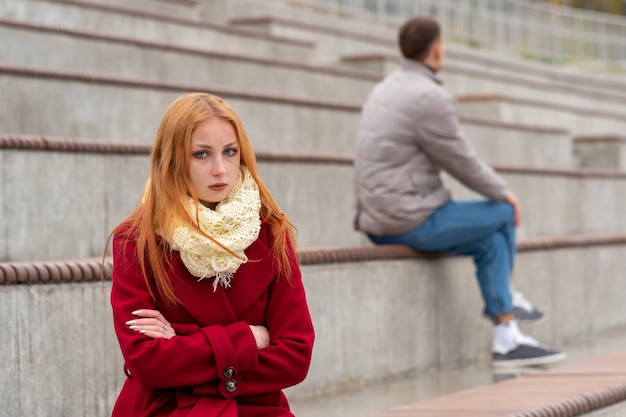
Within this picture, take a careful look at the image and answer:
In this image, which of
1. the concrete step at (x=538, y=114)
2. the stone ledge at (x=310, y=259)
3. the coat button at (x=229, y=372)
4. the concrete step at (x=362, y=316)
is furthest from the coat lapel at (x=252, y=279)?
the concrete step at (x=538, y=114)

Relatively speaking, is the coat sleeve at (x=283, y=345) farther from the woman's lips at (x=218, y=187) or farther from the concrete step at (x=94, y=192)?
the concrete step at (x=94, y=192)

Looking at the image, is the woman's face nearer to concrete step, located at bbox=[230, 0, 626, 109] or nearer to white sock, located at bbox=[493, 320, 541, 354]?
white sock, located at bbox=[493, 320, 541, 354]

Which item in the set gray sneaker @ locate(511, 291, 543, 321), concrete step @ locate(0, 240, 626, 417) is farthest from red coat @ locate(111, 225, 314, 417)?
gray sneaker @ locate(511, 291, 543, 321)

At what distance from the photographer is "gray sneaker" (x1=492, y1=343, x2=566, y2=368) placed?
6.33 m

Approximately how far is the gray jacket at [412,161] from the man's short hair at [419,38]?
0.17m

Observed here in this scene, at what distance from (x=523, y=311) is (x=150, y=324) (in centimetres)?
374

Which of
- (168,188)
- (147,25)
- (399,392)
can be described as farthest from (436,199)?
(147,25)

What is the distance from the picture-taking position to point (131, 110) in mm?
7812

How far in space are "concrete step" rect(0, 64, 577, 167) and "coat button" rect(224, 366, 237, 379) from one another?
4.34 m

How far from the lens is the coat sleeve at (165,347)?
3133 millimetres

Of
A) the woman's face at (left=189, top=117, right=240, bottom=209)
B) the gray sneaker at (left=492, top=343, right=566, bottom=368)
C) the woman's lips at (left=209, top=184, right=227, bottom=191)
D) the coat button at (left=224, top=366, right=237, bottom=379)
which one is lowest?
the gray sneaker at (left=492, top=343, right=566, bottom=368)

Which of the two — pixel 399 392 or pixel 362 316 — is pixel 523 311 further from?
pixel 399 392

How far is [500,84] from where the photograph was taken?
608 inches

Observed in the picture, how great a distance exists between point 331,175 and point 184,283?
4.57 meters
